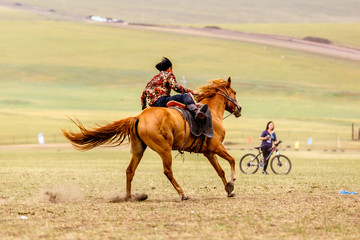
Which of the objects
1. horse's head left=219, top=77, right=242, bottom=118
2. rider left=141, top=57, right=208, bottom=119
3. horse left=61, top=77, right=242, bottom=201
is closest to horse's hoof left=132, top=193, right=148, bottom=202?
horse left=61, top=77, right=242, bottom=201

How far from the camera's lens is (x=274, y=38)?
5133 inches

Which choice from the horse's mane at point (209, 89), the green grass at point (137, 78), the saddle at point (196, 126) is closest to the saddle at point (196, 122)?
the saddle at point (196, 126)

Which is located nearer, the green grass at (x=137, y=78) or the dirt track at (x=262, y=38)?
the green grass at (x=137, y=78)

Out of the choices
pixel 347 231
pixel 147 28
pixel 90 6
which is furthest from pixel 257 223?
pixel 90 6

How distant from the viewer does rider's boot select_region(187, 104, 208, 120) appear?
14938 millimetres

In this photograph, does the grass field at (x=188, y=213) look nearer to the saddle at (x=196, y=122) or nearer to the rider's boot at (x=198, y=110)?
the saddle at (x=196, y=122)

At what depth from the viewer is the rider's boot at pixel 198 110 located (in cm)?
1494

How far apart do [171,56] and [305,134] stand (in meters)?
59.3

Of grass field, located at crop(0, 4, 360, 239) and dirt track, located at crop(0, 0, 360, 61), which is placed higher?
dirt track, located at crop(0, 0, 360, 61)

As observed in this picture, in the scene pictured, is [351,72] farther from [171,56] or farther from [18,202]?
[18,202]

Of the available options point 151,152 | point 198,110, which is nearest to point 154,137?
point 198,110

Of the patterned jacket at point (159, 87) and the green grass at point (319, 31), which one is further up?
the green grass at point (319, 31)

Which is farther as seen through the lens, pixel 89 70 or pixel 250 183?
pixel 89 70

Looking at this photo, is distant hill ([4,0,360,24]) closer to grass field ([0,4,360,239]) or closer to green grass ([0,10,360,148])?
grass field ([0,4,360,239])
